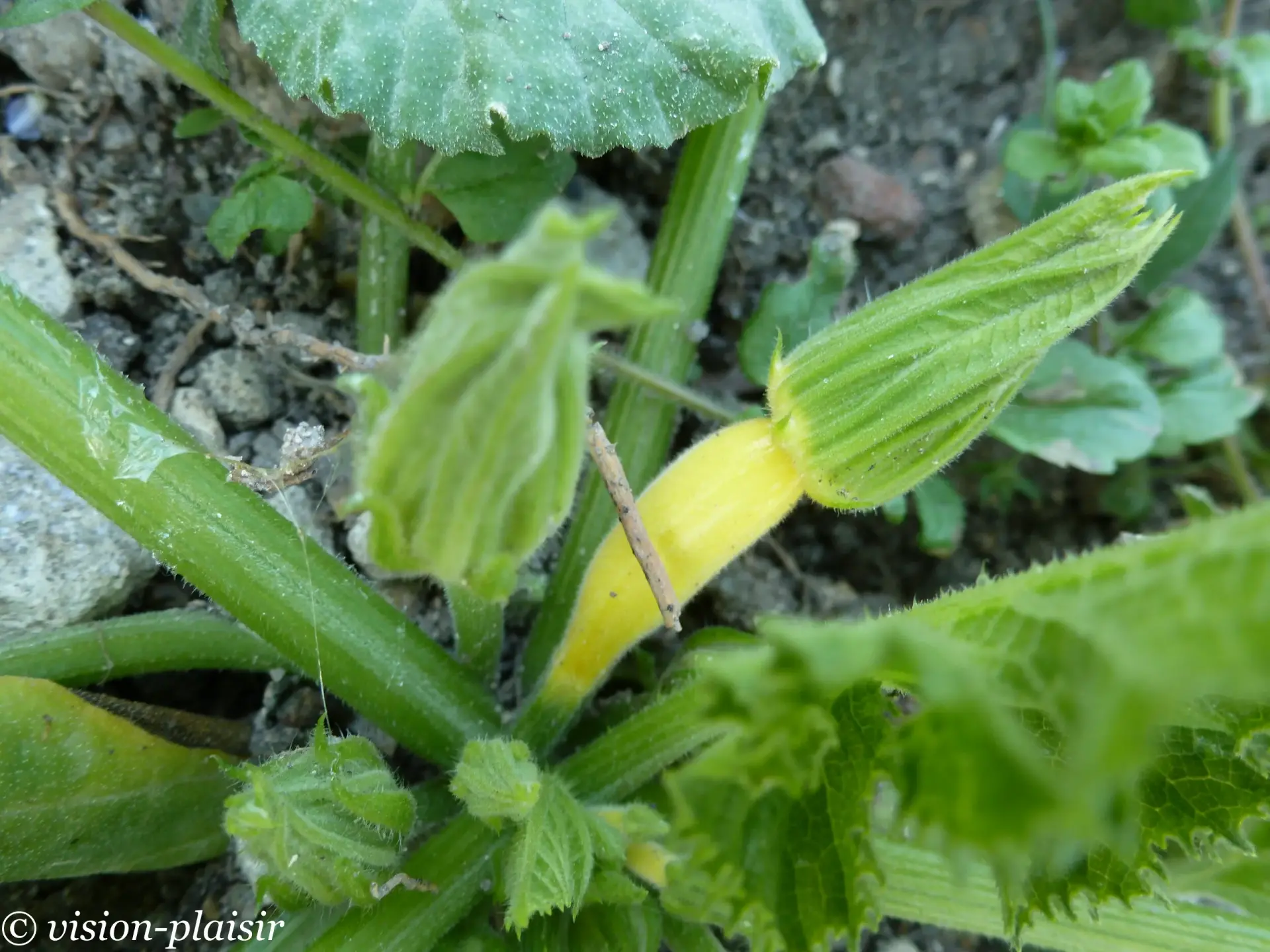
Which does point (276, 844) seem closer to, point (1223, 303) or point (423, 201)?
point (423, 201)

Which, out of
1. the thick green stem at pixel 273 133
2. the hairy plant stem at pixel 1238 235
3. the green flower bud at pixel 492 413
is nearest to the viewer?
the green flower bud at pixel 492 413

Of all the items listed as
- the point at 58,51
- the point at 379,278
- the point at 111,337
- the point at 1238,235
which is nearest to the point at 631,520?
the point at 379,278

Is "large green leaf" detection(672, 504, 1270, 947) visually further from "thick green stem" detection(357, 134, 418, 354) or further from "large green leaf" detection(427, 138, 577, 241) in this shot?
"thick green stem" detection(357, 134, 418, 354)

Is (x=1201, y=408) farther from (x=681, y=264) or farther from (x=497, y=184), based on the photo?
(x=497, y=184)

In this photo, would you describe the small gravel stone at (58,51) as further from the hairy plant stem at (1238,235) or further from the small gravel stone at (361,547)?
the hairy plant stem at (1238,235)

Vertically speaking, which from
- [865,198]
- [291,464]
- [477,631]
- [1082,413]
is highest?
[291,464]

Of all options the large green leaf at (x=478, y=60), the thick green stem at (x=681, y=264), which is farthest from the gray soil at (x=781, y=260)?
the large green leaf at (x=478, y=60)

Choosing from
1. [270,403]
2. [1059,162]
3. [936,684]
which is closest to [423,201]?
[270,403]

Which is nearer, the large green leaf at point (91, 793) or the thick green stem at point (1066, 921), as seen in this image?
the large green leaf at point (91, 793)
